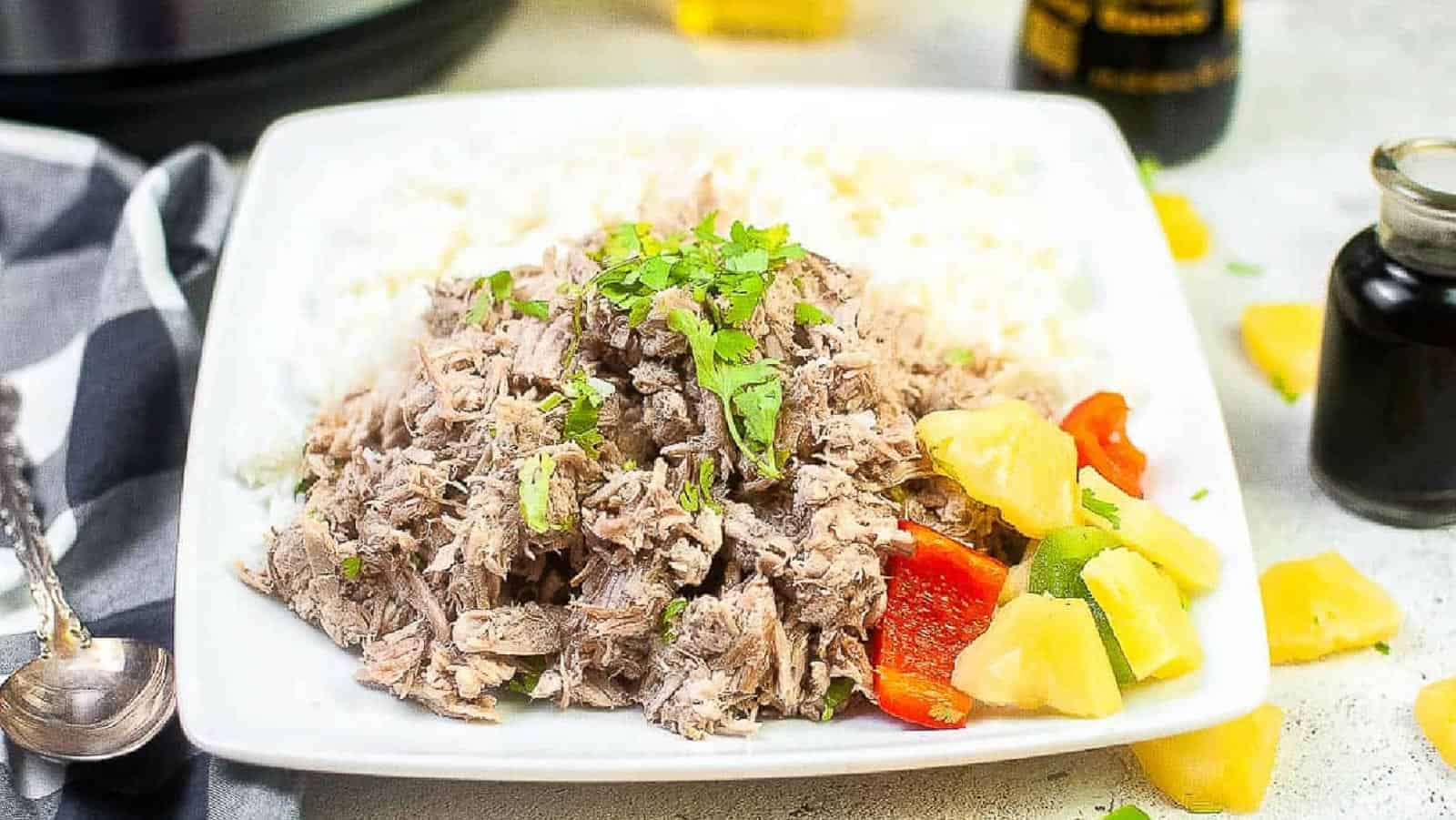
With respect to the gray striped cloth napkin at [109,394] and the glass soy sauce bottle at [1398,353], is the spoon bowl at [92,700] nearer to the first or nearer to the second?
the gray striped cloth napkin at [109,394]

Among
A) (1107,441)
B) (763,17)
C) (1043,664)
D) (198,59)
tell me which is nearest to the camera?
(1043,664)

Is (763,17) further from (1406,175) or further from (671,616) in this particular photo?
(671,616)

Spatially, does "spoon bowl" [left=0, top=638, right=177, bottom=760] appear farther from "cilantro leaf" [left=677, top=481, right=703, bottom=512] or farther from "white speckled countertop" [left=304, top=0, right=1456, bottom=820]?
"cilantro leaf" [left=677, top=481, right=703, bottom=512]

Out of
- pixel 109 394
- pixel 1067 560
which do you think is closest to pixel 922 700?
pixel 1067 560

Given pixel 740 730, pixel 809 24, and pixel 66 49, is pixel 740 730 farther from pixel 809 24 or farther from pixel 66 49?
pixel 809 24

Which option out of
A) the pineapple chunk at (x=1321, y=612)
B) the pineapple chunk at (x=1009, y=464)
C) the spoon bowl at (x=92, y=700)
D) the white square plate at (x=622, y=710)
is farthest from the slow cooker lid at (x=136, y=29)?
the pineapple chunk at (x=1321, y=612)

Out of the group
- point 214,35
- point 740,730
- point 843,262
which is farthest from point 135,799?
point 214,35
